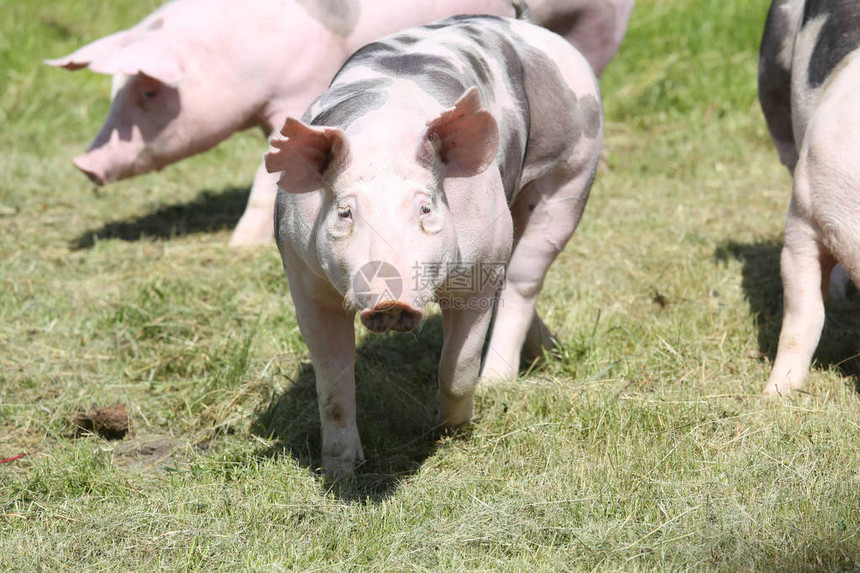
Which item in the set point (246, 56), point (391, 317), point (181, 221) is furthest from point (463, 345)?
point (181, 221)

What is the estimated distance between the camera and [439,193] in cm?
263

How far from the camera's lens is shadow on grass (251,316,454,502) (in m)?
3.08

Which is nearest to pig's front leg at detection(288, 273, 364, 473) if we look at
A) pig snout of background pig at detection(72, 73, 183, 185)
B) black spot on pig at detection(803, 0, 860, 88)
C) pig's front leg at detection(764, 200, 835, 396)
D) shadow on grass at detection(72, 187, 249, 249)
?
pig's front leg at detection(764, 200, 835, 396)

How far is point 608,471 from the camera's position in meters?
2.89

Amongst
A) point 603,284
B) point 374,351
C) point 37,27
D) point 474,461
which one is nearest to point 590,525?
point 474,461

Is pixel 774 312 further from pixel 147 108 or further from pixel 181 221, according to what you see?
pixel 181 221

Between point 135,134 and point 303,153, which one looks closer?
point 303,153

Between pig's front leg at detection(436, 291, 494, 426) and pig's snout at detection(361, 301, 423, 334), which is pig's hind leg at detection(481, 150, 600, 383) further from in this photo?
pig's snout at detection(361, 301, 423, 334)

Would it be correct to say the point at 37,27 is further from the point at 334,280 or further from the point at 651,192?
the point at 334,280

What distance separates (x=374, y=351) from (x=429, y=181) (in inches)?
58.7

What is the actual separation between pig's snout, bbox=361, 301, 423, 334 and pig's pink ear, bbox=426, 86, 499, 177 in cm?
46

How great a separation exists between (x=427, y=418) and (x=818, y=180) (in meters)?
1.49

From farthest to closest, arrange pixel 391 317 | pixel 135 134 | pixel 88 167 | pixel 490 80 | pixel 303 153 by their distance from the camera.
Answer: pixel 88 167 < pixel 135 134 < pixel 490 80 < pixel 303 153 < pixel 391 317

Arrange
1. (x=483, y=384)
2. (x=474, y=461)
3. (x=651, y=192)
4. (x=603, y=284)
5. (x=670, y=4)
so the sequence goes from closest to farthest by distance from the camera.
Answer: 1. (x=474, y=461)
2. (x=483, y=384)
3. (x=603, y=284)
4. (x=651, y=192)
5. (x=670, y=4)
